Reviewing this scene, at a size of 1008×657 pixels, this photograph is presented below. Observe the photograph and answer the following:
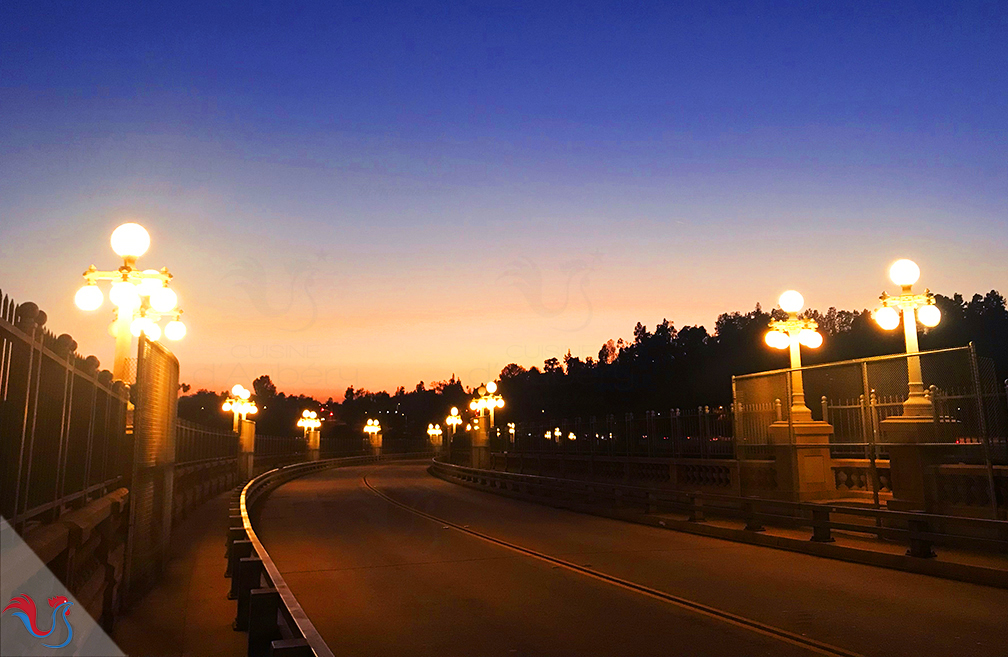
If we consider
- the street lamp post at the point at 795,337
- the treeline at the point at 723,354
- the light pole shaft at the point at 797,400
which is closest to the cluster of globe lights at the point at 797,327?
the street lamp post at the point at 795,337

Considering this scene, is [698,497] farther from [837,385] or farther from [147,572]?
[147,572]

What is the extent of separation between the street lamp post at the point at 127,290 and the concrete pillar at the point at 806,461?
1264cm

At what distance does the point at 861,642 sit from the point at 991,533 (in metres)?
7.18

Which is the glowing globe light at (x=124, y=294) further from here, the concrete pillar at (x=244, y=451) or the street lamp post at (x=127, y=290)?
the concrete pillar at (x=244, y=451)

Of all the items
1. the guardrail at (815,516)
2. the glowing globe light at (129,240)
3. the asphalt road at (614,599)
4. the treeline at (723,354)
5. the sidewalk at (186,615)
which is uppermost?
the treeline at (723,354)

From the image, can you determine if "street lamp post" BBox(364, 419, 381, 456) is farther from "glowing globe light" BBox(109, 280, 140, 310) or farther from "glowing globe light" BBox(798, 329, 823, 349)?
"glowing globe light" BBox(109, 280, 140, 310)

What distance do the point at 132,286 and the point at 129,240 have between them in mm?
719

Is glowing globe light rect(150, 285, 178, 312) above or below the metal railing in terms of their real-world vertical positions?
above

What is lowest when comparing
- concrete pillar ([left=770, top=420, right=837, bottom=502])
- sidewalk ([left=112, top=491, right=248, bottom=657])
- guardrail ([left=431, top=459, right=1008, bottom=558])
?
sidewalk ([left=112, top=491, right=248, bottom=657])

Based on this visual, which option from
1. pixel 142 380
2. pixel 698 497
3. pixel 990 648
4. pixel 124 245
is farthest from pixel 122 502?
pixel 698 497

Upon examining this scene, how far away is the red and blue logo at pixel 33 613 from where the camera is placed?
15.8 ft

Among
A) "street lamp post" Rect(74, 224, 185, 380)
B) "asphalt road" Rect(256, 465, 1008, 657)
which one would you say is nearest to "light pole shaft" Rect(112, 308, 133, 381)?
"street lamp post" Rect(74, 224, 185, 380)

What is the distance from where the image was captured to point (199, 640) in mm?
8891

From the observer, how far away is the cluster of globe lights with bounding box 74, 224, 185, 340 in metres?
12.4
